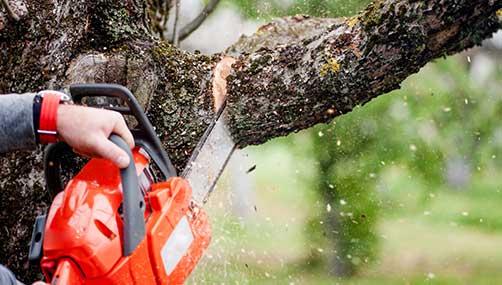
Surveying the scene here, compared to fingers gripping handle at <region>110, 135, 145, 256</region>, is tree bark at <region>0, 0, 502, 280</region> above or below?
above

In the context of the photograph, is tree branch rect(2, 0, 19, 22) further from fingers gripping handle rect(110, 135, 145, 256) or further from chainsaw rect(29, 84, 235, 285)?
fingers gripping handle rect(110, 135, 145, 256)

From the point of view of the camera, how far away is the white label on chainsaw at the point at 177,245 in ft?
4.53

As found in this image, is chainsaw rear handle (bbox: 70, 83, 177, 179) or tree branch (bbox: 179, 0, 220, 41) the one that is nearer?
chainsaw rear handle (bbox: 70, 83, 177, 179)

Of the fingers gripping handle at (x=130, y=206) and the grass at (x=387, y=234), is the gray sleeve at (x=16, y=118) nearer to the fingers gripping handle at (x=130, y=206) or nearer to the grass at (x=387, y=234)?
the fingers gripping handle at (x=130, y=206)

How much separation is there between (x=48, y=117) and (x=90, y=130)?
0.25 feet

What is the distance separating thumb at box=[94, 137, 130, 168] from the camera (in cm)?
126

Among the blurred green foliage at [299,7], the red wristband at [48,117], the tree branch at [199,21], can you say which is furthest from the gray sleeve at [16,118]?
the blurred green foliage at [299,7]

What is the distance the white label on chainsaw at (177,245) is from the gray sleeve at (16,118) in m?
0.31

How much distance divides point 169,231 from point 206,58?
2.05 ft

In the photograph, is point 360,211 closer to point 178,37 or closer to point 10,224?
point 178,37

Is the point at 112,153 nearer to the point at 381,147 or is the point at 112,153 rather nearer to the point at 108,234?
the point at 108,234

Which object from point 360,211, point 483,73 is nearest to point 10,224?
point 360,211

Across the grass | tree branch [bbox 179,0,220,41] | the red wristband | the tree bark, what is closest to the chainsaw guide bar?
the tree bark

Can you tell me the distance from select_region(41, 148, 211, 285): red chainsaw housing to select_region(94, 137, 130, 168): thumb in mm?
67
